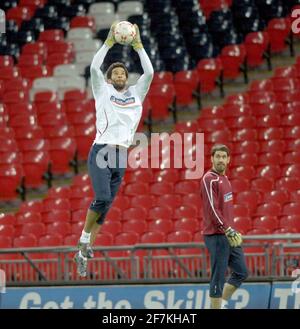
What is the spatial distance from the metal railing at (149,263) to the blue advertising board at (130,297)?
0.36 feet

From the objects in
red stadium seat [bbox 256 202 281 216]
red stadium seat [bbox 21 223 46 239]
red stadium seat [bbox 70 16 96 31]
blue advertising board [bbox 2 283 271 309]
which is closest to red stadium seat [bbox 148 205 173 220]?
red stadium seat [bbox 256 202 281 216]

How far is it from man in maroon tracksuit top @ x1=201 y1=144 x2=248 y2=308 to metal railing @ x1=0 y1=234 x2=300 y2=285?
52.9 inches

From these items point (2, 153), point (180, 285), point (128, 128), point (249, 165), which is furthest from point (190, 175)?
point (128, 128)

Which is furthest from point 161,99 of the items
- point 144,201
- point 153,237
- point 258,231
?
point 258,231

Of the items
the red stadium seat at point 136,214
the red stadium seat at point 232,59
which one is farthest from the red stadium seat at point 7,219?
the red stadium seat at point 232,59

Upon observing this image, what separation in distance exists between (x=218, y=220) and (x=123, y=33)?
212cm

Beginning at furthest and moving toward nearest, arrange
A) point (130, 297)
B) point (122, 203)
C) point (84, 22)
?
point (84, 22) < point (122, 203) < point (130, 297)

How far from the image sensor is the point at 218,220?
12031 mm

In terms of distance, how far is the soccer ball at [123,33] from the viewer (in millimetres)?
11047

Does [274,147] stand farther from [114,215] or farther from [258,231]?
[258,231]

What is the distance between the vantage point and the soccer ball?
11047 mm

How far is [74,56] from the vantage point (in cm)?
2166

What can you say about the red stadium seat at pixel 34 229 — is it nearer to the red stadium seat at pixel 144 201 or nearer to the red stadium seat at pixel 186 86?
the red stadium seat at pixel 144 201

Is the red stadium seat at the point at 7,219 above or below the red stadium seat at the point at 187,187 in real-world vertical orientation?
below
